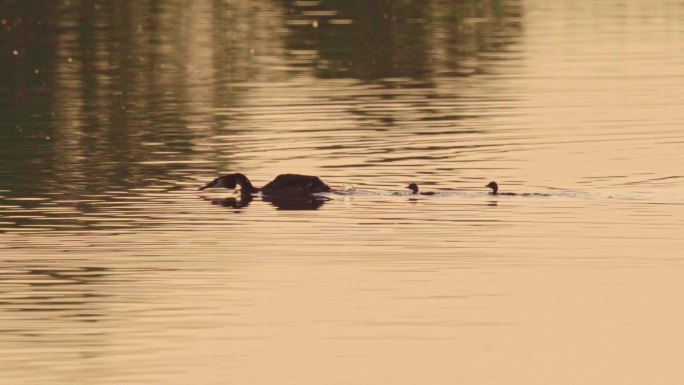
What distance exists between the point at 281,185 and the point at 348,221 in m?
2.55

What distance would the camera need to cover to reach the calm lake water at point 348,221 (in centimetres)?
1892

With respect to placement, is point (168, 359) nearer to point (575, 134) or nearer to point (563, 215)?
point (563, 215)

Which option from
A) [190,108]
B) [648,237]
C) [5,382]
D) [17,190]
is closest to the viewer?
[5,382]

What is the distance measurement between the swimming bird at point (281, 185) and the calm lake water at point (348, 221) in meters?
0.20

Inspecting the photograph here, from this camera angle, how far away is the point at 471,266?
75.6 feet

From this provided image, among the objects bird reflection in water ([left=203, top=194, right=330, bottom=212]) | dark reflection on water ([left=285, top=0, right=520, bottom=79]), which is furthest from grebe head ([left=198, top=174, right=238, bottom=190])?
dark reflection on water ([left=285, top=0, right=520, bottom=79])

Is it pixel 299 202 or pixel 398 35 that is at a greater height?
pixel 398 35

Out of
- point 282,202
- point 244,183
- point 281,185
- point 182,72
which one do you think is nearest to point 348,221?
point 282,202

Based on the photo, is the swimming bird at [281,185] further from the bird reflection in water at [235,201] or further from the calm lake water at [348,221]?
the calm lake water at [348,221]

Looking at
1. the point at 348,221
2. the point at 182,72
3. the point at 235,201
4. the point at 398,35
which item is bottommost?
the point at 235,201

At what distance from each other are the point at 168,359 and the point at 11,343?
1.66 meters

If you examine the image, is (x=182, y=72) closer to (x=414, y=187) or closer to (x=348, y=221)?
(x=414, y=187)

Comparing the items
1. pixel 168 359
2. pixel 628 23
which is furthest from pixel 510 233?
pixel 628 23

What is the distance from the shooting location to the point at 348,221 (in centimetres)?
2672
